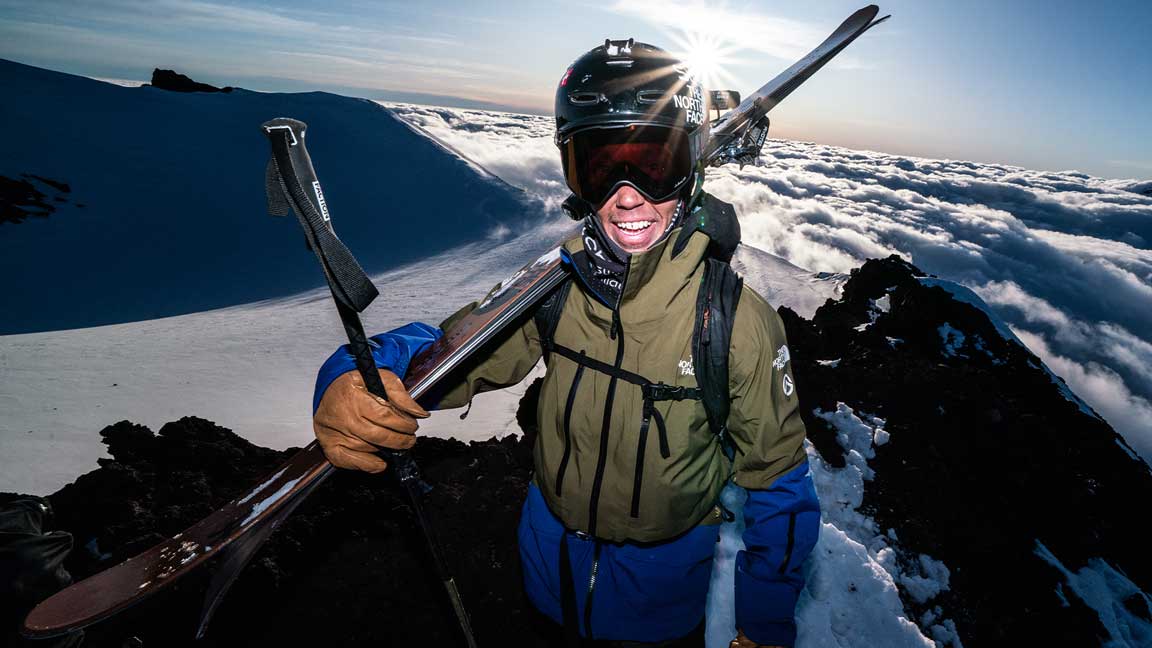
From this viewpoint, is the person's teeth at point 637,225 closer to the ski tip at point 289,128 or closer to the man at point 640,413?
the man at point 640,413

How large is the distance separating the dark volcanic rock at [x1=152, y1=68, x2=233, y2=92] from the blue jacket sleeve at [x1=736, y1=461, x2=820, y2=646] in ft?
187

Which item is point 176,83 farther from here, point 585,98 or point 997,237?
point 997,237

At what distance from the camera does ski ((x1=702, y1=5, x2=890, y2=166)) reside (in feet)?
21.8

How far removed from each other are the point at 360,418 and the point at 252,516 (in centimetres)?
61

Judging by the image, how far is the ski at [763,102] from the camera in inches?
261

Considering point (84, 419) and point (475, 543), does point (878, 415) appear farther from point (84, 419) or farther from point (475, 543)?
point (84, 419)

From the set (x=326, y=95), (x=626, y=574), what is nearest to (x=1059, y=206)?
(x=326, y=95)

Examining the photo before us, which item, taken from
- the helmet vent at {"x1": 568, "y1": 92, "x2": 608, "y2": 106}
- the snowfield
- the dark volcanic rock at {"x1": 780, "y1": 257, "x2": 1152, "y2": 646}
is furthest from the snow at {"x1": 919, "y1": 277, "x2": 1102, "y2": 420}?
Answer: the helmet vent at {"x1": 568, "y1": 92, "x2": 608, "y2": 106}

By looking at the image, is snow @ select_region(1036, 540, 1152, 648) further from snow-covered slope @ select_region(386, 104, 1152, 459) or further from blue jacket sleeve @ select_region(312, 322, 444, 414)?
snow-covered slope @ select_region(386, 104, 1152, 459)

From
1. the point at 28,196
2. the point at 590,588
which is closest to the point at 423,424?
the point at 590,588

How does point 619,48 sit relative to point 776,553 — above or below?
above

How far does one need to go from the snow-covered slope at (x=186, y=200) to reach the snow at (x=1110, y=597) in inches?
1032

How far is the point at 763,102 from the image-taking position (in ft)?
23.4

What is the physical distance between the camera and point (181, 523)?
487cm
